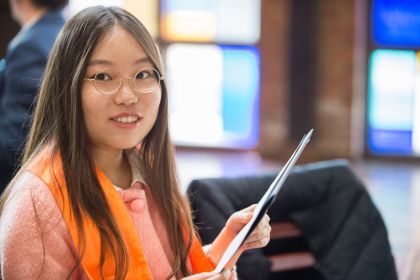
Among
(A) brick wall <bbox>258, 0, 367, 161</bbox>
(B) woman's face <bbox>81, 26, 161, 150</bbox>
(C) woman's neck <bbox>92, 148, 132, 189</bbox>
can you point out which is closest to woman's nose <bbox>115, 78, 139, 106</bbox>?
(B) woman's face <bbox>81, 26, 161, 150</bbox>

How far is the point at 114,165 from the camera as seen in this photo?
1.55 meters

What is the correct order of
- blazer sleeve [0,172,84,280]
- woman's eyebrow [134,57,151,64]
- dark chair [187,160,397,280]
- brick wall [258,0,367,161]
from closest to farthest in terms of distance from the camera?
1. blazer sleeve [0,172,84,280]
2. woman's eyebrow [134,57,151,64]
3. dark chair [187,160,397,280]
4. brick wall [258,0,367,161]

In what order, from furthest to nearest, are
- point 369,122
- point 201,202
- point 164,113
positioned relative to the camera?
point 369,122, point 201,202, point 164,113

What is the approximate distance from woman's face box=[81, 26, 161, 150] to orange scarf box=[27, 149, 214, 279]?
0.27 feet

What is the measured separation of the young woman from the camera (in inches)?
53.7

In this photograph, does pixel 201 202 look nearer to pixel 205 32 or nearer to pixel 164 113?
pixel 164 113

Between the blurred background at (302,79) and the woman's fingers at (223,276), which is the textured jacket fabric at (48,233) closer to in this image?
the woman's fingers at (223,276)

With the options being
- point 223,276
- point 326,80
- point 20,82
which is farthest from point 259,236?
point 326,80

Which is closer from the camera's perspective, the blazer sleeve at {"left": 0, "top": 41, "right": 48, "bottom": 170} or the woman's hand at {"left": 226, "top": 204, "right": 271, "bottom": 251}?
the woman's hand at {"left": 226, "top": 204, "right": 271, "bottom": 251}

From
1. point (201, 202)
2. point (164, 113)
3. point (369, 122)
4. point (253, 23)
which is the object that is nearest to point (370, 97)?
point (369, 122)

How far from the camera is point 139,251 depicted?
1447mm

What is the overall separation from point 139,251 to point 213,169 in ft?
14.2

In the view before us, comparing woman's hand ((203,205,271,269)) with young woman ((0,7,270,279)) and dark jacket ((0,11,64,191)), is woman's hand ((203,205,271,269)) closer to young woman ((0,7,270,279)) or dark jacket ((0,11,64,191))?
young woman ((0,7,270,279))

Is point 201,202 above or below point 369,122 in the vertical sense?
above
